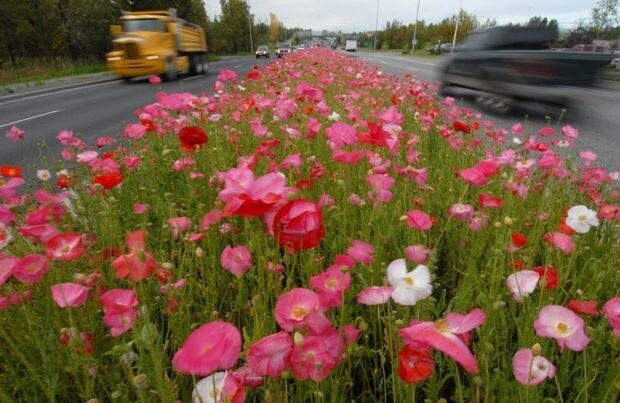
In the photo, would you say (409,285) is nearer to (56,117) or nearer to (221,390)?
(221,390)

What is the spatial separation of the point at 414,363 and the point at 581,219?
0.68 m

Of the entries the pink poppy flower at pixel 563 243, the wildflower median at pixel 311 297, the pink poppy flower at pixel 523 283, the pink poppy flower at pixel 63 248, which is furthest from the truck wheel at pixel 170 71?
the pink poppy flower at pixel 523 283

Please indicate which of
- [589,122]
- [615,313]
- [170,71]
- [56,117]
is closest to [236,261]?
[615,313]

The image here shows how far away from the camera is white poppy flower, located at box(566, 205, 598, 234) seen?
100 centimetres

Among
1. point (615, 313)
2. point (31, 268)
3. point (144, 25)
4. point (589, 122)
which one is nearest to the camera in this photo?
point (615, 313)

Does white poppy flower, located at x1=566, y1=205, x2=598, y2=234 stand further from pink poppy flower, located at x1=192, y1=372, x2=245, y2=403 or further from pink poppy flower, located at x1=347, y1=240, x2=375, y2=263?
pink poppy flower, located at x1=192, y1=372, x2=245, y2=403

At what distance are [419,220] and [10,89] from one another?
16190mm

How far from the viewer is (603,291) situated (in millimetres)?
1312

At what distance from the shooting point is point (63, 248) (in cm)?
95

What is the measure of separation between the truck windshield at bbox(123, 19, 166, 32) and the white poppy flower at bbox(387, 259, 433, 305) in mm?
14895

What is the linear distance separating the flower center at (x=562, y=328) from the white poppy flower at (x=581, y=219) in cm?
38

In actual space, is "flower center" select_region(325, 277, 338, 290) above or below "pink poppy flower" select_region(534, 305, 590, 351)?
above

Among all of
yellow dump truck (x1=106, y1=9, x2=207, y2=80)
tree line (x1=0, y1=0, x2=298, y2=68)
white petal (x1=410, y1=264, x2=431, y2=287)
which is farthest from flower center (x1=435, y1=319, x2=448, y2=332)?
tree line (x1=0, y1=0, x2=298, y2=68)

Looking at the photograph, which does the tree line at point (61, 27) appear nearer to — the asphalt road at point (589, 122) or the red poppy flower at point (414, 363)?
the asphalt road at point (589, 122)
